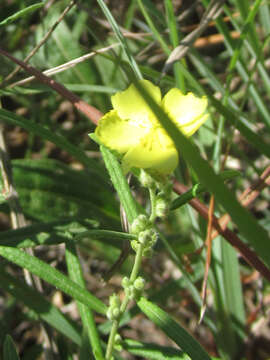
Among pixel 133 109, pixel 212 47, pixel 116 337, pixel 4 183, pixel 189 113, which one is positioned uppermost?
pixel 212 47

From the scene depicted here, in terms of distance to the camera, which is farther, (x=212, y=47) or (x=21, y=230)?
(x=212, y=47)

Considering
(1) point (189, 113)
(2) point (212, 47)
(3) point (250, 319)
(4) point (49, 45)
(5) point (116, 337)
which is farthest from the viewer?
(2) point (212, 47)

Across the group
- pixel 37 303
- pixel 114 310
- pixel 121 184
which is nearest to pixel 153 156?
pixel 121 184

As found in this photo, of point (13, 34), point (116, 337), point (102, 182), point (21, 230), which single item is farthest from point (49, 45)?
point (116, 337)

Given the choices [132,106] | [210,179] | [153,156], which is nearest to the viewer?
[210,179]

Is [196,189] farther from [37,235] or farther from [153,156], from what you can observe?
[37,235]

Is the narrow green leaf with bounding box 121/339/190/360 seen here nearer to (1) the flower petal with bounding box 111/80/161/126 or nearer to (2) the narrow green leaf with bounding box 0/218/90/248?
A: (2) the narrow green leaf with bounding box 0/218/90/248

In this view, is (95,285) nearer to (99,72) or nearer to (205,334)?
(205,334)
